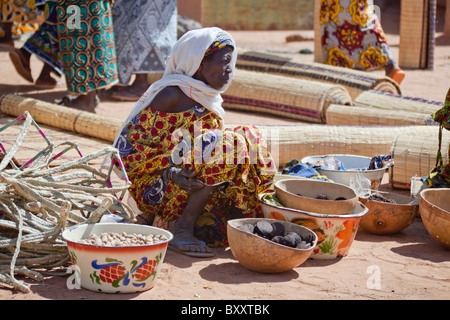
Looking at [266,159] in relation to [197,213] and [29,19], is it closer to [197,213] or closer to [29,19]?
[197,213]

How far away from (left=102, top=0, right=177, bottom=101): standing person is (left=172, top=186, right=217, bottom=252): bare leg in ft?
15.8

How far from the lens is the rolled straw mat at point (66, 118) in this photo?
21.6 feet

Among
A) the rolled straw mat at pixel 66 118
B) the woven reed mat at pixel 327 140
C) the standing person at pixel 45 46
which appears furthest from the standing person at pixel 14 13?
the woven reed mat at pixel 327 140

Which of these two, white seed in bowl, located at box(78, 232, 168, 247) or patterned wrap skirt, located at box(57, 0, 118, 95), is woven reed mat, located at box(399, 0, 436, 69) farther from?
white seed in bowl, located at box(78, 232, 168, 247)

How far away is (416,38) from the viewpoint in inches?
490

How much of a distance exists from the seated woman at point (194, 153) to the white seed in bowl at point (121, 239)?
19.6 inches

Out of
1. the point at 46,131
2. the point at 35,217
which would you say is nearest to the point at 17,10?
the point at 46,131

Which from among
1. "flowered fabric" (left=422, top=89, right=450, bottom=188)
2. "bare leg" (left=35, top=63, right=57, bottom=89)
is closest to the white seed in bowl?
"flowered fabric" (left=422, top=89, right=450, bottom=188)

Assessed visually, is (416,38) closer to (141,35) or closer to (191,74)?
(141,35)

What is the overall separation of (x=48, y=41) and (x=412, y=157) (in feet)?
16.3

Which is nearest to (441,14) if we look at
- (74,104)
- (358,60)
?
(358,60)

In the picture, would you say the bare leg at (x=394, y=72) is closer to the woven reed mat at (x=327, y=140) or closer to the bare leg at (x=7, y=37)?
the woven reed mat at (x=327, y=140)

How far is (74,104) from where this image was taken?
25.8ft

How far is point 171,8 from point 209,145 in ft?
17.1
